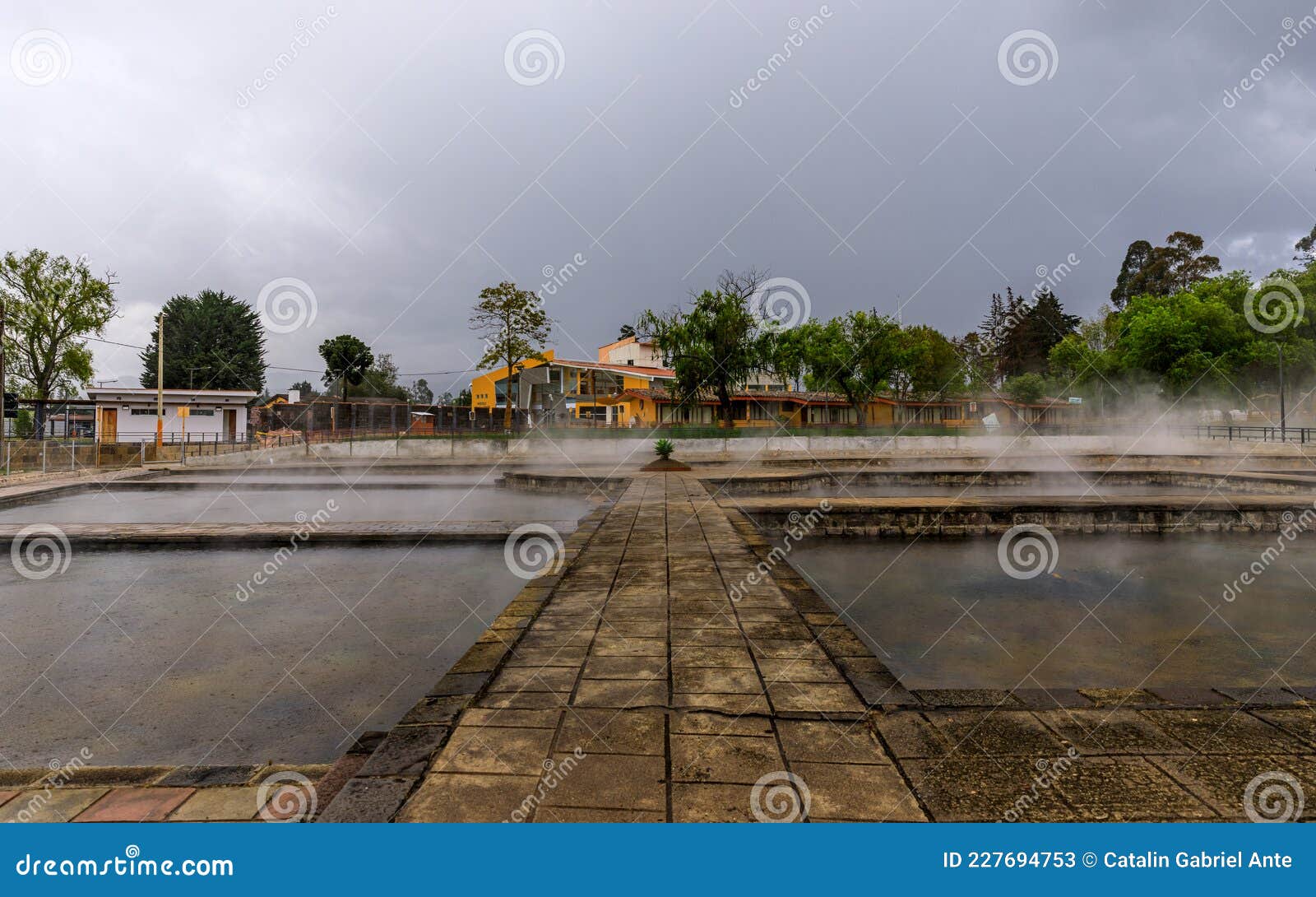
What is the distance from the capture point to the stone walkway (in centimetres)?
237

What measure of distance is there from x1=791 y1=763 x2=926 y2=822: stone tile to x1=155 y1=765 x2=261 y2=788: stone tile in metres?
2.31

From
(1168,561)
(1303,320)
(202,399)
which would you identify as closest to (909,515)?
(1168,561)

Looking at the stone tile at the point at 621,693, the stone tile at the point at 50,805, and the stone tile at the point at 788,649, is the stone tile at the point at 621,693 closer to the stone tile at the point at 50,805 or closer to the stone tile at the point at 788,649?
the stone tile at the point at 788,649

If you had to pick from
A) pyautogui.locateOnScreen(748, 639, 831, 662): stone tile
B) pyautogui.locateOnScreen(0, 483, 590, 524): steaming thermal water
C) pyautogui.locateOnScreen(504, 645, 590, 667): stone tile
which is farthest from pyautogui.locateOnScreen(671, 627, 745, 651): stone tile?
pyautogui.locateOnScreen(0, 483, 590, 524): steaming thermal water

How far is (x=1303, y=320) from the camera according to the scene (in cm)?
4200

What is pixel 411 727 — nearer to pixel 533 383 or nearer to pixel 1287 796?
pixel 1287 796

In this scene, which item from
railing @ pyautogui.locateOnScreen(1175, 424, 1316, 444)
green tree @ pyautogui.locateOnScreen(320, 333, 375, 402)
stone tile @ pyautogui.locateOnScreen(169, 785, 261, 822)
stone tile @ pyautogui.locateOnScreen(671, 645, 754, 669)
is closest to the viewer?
stone tile @ pyautogui.locateOnScreen(169, 785, 261, 822)

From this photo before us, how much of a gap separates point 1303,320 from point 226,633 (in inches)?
2302

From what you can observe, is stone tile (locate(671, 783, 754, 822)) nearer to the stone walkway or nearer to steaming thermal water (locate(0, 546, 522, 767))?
the stone walkway

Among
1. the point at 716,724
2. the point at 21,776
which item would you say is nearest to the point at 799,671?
the point at 716,724

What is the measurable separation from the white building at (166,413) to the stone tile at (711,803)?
4129cm

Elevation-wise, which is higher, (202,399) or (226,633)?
(202,399)

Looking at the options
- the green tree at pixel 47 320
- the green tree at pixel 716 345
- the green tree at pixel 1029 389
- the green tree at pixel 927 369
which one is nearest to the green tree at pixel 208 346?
Result: the green tree at pixel 47 320

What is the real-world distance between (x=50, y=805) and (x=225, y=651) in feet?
9.66
